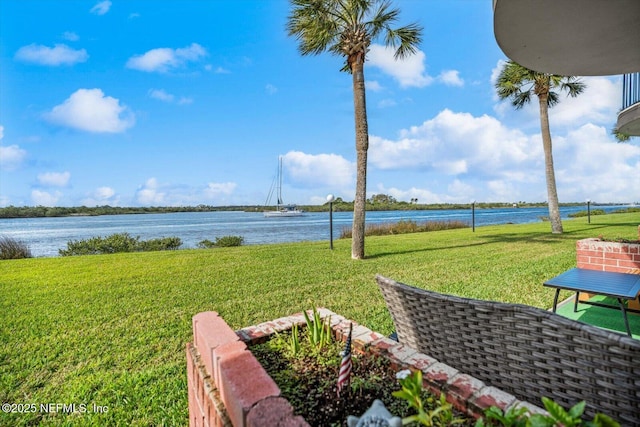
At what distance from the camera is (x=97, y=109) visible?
10258 mm

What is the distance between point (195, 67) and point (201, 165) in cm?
1467

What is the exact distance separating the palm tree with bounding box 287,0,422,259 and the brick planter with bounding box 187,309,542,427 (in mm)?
5654

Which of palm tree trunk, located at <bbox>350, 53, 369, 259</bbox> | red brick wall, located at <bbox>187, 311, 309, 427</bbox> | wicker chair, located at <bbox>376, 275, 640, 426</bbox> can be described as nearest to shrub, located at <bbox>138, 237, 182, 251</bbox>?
palm tree trunk, located at <bbox>350, 53, 369, 259</bbox>

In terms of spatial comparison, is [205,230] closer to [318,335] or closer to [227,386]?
[318,335]

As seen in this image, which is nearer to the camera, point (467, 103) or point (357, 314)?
point (357, 314)

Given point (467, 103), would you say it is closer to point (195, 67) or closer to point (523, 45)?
point (195, 67)

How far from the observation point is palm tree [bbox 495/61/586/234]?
38.3 ft

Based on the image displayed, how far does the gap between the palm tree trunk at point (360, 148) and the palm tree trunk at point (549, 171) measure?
878 cm

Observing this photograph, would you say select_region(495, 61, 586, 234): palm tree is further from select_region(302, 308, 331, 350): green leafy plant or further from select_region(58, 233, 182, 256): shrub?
select_region(58, 233, 182, 256): shrub

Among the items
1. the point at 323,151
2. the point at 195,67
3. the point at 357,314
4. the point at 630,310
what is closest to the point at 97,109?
the point at 195,67

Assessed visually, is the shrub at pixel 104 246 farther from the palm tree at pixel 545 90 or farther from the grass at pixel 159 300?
the palm tree at pixel 545 90

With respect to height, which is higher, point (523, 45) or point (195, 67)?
point (195, 67)

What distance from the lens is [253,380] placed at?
3.88ft

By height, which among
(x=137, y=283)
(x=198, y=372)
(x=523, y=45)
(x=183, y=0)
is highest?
(x=183, y=0)
